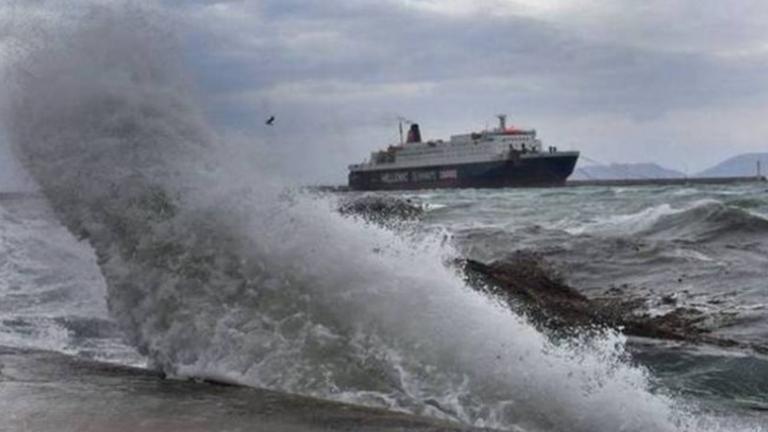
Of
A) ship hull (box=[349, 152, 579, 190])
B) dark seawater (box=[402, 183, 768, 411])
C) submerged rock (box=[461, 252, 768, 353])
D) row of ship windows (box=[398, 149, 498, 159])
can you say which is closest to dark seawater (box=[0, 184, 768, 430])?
dark seawater (box=[402, 183, 768, 411])

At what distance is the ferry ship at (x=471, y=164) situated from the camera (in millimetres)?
95375

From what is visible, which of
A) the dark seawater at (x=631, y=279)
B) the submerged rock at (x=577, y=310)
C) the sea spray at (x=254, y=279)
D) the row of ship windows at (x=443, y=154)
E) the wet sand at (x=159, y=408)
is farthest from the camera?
the row of ship windows at (x=443, y=154)

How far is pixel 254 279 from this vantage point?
8.02 meters

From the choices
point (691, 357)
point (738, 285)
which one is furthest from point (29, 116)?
point (738, 285)

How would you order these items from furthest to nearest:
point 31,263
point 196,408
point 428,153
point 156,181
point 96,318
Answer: point 428,153, point 31,263, point 96,318, point 156,181, point 196,408

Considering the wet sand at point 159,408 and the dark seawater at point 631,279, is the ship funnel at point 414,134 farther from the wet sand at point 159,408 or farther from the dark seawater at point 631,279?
the wet sand at point 159,408

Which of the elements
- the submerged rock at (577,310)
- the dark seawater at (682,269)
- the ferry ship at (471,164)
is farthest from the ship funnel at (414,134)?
the submerged rock at (577,310)

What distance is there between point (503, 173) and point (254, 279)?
290 feet

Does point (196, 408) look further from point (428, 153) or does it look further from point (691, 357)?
point (428, 153)

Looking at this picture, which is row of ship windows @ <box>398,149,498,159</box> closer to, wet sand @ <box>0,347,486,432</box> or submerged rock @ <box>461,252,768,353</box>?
submerged rock @ <box>461,252,768,353</box>

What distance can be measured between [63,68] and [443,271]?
4306 mm

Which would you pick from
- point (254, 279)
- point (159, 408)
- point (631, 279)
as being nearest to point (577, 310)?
point (631, 279)

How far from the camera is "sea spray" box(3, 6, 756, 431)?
262 inches

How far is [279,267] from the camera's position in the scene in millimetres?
8078
